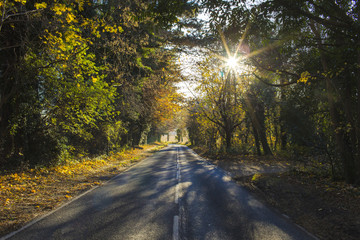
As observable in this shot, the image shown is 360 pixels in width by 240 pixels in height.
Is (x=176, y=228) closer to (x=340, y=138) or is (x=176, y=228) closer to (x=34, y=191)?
(x=34, y=191)

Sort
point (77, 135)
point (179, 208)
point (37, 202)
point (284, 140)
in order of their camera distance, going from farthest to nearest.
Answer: point (284, 140) → point (77, 135) → point (37, 202) → point (179, 208)

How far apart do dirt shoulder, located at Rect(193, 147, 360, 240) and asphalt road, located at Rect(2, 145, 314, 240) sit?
0.54m

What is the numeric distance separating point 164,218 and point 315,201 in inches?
186

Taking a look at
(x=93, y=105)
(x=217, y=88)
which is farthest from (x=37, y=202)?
(x=217, y=88)

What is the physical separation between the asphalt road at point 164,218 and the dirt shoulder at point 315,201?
21.4 inches

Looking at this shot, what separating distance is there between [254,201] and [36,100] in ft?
36.9

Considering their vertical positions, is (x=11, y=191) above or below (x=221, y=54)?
below

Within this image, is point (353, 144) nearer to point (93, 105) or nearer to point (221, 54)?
point (221, 54)

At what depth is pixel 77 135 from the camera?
1406 cm

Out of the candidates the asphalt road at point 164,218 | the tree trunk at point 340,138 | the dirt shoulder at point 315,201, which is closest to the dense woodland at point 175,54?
the tree trunk at point 340,138

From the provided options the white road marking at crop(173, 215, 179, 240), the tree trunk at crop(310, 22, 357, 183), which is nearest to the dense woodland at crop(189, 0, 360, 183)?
the tree trunk at crop(310, 22, 357, 183)

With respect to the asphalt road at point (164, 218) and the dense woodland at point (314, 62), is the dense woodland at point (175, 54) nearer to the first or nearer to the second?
the dense woodland at point (314, 62)

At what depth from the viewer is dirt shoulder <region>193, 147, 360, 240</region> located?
184 inches

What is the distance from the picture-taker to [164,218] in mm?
5066
